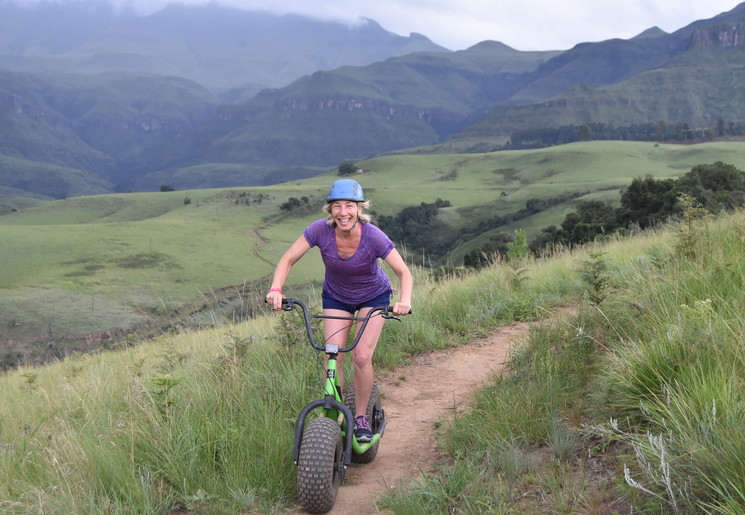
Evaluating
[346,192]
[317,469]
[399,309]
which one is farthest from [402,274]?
[317,469]

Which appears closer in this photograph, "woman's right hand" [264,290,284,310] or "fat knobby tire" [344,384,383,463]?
"woman's right hand" [264,290,284,310]

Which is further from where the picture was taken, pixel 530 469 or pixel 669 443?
pixel 530 469

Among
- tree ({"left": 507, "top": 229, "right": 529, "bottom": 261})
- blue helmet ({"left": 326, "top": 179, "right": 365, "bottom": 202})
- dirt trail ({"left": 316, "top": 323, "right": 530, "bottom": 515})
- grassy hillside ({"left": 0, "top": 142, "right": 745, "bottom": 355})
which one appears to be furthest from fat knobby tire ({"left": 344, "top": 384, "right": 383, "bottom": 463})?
tree ({"left": 507, "top": 229, "right": 529, "bottom": 261})

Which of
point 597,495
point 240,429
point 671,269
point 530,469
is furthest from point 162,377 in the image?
point 671,269

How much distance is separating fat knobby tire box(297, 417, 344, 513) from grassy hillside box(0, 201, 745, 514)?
0.27m

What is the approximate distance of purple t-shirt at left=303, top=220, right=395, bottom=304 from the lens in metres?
5.31

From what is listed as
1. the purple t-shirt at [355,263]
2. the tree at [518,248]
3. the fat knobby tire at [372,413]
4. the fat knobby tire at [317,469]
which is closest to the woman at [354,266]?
the purple t-shirt at [355,263]

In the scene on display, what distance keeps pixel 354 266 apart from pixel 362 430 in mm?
1401

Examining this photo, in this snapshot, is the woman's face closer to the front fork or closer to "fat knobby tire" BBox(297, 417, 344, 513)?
the front fork

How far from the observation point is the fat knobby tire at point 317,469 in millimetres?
4293

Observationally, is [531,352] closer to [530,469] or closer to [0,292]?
[530,469]

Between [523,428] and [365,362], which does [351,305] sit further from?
[523,428]

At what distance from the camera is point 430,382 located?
7.42 metres

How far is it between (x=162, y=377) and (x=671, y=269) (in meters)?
4.90
